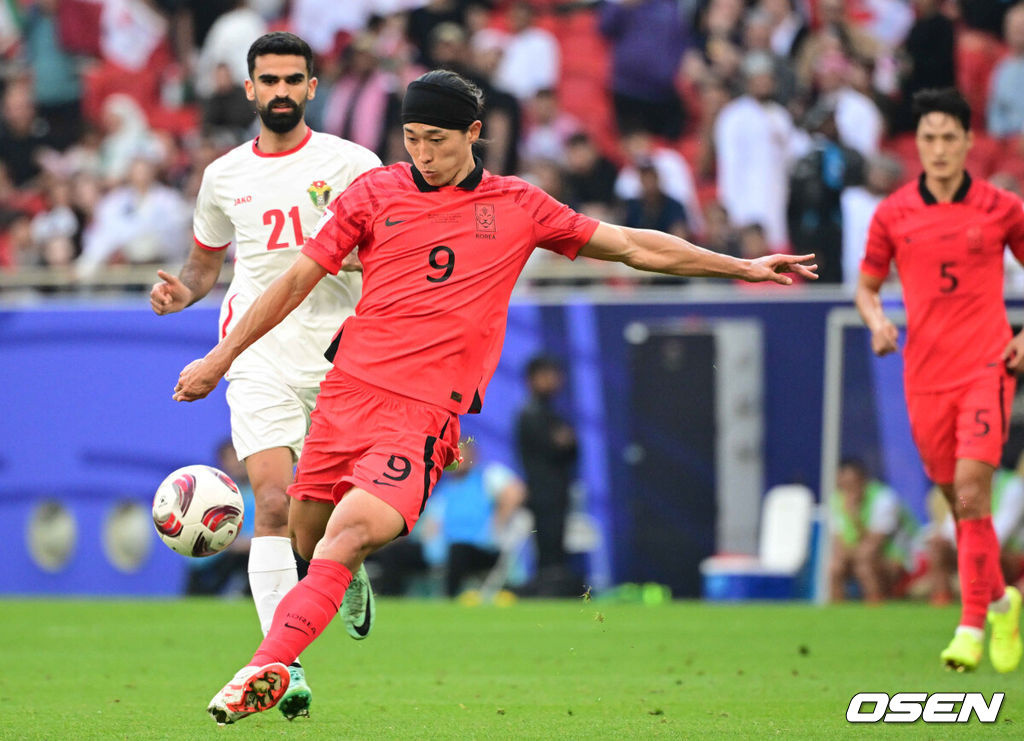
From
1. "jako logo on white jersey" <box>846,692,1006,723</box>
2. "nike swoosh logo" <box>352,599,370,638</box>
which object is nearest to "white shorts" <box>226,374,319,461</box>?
"nike swoosh logo" <box>352,599,370,638</box>

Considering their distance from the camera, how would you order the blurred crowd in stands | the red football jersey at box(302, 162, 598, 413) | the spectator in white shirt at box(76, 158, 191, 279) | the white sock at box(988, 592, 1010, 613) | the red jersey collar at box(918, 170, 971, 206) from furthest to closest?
the spectator in white shirt at box(76, 158, 191, 279) → the blurred crowd in stands → the red jersey collar at box(918, 170, 971, 206) → the white sock at box(988, 592, 1010, 613) → the red football jersey at box(302, 162, 598, 413)

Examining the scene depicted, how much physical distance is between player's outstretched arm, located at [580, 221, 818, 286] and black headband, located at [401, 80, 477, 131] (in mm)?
784

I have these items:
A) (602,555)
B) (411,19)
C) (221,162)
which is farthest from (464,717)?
(411,19)

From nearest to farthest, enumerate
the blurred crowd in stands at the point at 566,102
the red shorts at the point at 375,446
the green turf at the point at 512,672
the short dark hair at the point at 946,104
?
the red shorts at the point at 375,446, the green turf at the point at 512,672, the short dark hair at the point at 946,104, the blurred crowd in stands at the point at 566,102

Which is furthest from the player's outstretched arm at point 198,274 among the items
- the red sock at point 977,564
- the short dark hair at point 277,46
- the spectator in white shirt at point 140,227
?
the spectator in white shirt at point 140,227

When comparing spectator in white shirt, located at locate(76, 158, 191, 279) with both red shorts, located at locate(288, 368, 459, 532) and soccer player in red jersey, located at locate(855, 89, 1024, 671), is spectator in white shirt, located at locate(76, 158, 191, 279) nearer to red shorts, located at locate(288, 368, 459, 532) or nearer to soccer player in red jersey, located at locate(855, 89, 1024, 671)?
soccer player in red jersey, located at locate(855, 89, 1024, 671)

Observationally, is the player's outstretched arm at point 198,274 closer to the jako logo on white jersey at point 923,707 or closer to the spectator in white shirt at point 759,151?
the jako logo on white jersey at point 923,707

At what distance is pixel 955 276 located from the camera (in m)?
10.0

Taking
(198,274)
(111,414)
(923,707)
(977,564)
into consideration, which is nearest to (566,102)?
(111,414)

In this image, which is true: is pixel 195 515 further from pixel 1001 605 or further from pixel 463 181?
pixel 1001 605

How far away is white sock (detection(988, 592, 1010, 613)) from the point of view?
9.84 m

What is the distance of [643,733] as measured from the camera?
273 inches

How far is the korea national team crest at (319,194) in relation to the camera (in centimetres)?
827

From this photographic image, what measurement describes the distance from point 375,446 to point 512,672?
3747mm
